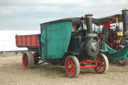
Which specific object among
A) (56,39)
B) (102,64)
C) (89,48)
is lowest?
(102,64)

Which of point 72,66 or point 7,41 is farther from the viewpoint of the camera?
point 7,41

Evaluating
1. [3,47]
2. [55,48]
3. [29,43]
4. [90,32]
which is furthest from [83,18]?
[3,47]

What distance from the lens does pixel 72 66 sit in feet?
21.0

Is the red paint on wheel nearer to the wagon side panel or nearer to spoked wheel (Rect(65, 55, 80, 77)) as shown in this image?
spoked wheel (Rect(65, 55, 80, 77))

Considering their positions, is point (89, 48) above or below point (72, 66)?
above

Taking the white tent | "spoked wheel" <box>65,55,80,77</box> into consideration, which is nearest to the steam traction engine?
"spoked wheel" <box>65,55,80,77</box>

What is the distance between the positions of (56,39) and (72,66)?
4.13 ft

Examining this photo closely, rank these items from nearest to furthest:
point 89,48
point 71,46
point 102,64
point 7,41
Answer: point 89,48
point 71,46
point 102,64
point 7,41

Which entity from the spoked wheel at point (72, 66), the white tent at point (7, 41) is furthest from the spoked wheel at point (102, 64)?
the white tent at point (7, 41)

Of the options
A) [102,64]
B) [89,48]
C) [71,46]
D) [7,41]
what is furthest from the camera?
[7,41]

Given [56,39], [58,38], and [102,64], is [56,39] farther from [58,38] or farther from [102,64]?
[102,64]

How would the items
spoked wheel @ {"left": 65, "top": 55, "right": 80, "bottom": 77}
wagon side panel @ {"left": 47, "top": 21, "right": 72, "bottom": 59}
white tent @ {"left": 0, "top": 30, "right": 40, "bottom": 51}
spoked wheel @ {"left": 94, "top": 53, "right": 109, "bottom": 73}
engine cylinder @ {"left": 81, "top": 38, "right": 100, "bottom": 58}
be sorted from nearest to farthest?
1. spoked wheel @ {"left": 65, "top": 55, "right": 80, "bottom": 77}
2. engine cylinder @ {"left": 81, "top": 38, "right": 100, "bottom": 58}
3. wagon side panel @ {"left": 47, "top": 21, "right": 72, "bottom": 59}
4. spoked wheel @ {"left": 94, "top": 53, "right": 109, "bottom": 73}
5. white tent @ {"left": 0, "top": 30, "right": 40, "bottom": 51}

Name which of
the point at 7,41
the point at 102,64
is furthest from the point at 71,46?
the point at 7,41

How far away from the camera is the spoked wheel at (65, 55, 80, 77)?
20.2 feet
